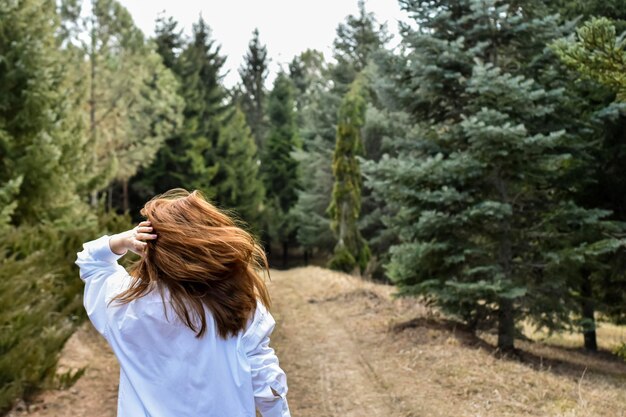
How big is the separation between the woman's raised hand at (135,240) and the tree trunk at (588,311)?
9.04m

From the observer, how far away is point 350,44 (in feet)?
127

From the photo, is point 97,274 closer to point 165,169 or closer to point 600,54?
point 600,54

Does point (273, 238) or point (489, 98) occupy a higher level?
point (489, 98)

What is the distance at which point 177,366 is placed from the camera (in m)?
2.31

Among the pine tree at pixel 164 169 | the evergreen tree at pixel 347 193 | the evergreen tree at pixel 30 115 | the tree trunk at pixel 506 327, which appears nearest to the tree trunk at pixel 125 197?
the pine tree at pixel 164 169

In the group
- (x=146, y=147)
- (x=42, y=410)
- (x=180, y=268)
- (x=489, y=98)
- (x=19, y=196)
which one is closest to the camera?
(x=180, y=268)

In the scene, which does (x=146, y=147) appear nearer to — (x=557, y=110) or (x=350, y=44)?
(x=350, y=44)

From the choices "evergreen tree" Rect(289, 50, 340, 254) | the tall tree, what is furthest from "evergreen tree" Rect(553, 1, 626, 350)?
"evergreen tree" Rect(289, 50, 340, 254)

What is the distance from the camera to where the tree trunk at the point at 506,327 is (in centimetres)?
962

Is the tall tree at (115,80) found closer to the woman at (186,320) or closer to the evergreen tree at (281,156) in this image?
the evergreen tree at (281,156)

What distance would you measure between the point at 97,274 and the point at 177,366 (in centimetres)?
50

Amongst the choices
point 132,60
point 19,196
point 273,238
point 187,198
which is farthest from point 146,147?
point 187,198

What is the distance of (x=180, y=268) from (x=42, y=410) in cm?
548

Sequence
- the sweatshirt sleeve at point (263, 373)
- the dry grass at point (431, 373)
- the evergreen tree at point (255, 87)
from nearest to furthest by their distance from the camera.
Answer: the sweatshirt sleeve at point (263, 373) → the dry grass at point (431, 373) → the evergreen tree at point (255, 87)
